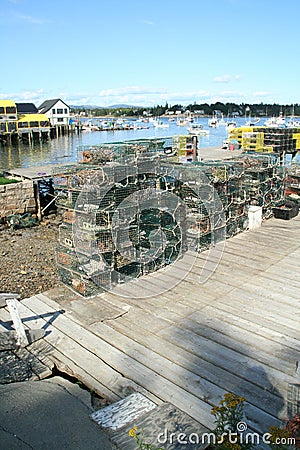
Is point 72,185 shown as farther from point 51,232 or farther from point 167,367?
point 51,232

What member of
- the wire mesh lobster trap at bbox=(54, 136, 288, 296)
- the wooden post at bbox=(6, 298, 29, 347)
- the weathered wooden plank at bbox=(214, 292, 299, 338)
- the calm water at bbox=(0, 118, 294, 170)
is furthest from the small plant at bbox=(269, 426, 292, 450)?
Answer: the calm water at bbox=(0, 118, 294, 170)

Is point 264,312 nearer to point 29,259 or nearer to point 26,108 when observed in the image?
point 29,259

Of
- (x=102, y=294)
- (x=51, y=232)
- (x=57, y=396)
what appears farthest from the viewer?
(x=51, y=232)

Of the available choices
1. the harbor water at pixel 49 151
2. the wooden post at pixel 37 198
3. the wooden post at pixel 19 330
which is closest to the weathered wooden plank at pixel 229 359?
the wooden post at pixel 19 330

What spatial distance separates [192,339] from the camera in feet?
17.0

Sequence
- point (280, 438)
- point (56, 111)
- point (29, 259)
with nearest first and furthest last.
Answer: point (280, 438) < point (29, 259) < point (56, 111)

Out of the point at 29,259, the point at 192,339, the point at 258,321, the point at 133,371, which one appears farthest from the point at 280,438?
the point at 29,259

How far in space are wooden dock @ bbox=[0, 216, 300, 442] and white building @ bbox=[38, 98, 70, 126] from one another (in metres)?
74.6

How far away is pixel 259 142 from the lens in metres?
17.1

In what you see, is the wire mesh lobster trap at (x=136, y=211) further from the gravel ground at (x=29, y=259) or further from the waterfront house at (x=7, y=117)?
the waterfront house at (x=7, y=117)

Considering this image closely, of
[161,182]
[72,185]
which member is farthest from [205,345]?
[161,182]

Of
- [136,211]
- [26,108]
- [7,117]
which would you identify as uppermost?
[26,108]

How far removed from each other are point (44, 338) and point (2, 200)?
1215cm

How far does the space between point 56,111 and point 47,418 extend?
259 ft
